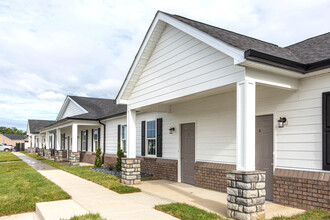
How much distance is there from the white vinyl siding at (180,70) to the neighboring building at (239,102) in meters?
0.02

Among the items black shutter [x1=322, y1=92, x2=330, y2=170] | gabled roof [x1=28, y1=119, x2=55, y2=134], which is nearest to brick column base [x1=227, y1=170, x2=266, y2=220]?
black shutter [x1=322, y1=92, x2=330, y2=170]

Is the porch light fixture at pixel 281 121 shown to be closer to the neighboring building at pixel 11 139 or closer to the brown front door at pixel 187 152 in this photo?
the brown front door at pixel 187 152

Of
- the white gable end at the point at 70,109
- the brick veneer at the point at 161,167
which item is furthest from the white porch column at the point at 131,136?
the white gable end at the point at 70,109

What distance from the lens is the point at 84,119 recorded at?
1838cm

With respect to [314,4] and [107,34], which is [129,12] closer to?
[107,34]

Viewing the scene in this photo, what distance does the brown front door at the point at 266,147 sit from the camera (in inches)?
285

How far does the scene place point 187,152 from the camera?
1050 cm

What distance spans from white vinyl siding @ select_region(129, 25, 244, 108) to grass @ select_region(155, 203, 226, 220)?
275 centimetres

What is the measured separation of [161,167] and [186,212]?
19.2 ft

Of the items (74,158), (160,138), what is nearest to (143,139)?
(160,138)

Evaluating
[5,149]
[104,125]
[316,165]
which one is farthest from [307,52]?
[5,149]

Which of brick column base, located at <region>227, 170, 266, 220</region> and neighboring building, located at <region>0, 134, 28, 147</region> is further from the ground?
brick column base, located at <region>227, 170, 266, 220</region>

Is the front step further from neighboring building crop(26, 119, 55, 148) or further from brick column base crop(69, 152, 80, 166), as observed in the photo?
neighboring building crop(26, 119, 55, 148)

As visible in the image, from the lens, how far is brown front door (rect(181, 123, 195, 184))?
33.4ft
